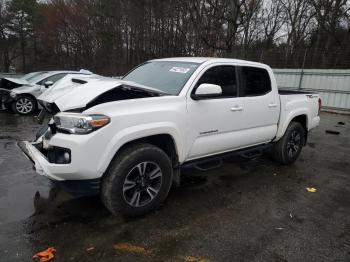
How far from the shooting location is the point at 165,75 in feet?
15.1

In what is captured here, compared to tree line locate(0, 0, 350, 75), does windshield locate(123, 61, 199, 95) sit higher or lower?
lower

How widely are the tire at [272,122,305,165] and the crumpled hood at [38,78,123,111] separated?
Answer: 3.55 meters

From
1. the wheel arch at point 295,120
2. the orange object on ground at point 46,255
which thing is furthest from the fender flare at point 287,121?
the orange object on ground at point 46,255

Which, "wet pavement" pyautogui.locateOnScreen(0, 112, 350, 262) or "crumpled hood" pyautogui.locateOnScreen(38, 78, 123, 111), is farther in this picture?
"crumpled hood" pyautogui.locateOnScreen(38, 78, 123, 111)

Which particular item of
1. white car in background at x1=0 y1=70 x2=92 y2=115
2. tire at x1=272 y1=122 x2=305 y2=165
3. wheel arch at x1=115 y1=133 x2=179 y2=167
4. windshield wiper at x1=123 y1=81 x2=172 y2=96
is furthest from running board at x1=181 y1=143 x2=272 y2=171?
white car in background at x1=0 y1=70 x2=92 y2=115

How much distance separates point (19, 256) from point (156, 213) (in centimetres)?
154

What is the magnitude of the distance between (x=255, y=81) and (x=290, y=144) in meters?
1.67

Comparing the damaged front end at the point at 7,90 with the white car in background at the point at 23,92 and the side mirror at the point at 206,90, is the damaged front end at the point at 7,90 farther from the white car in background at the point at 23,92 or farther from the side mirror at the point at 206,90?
the side mirror at the point at 206,90

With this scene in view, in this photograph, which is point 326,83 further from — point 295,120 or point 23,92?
point 23,92

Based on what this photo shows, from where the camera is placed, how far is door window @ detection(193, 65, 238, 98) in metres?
4.46

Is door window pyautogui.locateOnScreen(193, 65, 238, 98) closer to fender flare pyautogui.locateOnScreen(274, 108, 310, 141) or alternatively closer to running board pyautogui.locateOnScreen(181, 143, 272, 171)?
running board pyautogui.locateOnScreen(181, 143, 272, 171)

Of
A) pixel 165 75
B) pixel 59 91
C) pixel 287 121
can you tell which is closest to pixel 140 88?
pixel 165 75

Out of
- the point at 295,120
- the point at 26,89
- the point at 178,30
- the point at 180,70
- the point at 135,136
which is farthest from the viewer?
the point at 178,30

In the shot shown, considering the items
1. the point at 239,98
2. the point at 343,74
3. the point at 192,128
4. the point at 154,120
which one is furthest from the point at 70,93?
the point at 343,74
